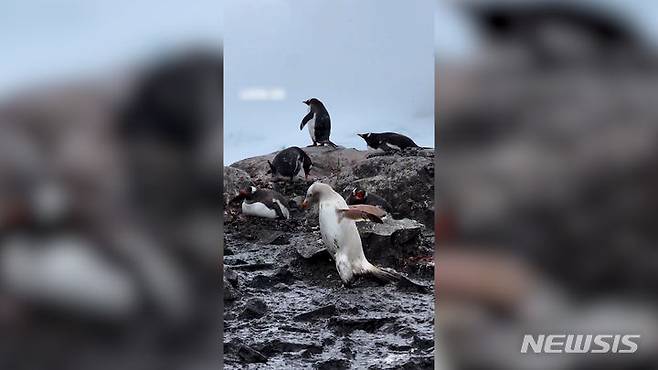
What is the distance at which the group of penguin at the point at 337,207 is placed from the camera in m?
2.51

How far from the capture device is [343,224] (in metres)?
2.52

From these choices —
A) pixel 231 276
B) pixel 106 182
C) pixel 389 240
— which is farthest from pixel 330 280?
pixel 106 182

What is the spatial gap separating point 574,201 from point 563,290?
12.8 inches

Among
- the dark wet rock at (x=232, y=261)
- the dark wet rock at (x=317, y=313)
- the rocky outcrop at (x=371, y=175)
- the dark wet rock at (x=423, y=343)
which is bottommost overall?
the dark wet rock at (x=423, y=343)

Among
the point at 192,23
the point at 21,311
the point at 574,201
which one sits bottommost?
the point at 21,311

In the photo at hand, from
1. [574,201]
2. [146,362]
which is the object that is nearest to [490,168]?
[574,201]

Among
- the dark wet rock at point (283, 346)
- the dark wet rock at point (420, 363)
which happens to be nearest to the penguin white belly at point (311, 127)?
the dark wet rock at point (283, 346)

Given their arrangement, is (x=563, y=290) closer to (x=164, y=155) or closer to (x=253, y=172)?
(x=253, y=172)

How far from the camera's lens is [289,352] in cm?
248

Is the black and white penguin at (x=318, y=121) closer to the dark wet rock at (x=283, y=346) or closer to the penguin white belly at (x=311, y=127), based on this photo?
the penguin white belly at (x=311, y=127)

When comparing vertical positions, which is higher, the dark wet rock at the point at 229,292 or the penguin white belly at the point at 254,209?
the penguin white belly at the point at 254,209

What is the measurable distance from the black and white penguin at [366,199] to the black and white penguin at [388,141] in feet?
0.59

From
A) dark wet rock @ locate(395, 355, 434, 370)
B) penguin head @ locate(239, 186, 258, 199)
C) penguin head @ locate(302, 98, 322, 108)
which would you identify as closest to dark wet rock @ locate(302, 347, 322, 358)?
dark wet rock @ locate(395, 355, 434, 370)

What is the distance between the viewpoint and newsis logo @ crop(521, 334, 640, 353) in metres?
2.40
